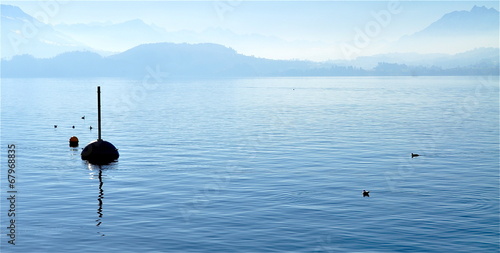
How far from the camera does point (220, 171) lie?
170 ft

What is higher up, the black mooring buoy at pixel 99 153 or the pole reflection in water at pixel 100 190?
the black mooring buoy at pixel 99 153

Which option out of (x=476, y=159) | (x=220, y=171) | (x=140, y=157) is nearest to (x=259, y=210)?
(x=220, y=171)

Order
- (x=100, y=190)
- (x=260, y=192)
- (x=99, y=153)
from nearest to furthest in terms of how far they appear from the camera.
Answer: (x=260, y=192)
(x=100, y=190)
(x=99, y=153)

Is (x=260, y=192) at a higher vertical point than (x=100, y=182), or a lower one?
higher

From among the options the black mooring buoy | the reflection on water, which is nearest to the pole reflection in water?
the reflection on water

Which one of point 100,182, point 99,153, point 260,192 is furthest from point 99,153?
point 260,192

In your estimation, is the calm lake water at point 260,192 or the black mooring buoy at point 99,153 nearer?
the calm lake water at point 260,192

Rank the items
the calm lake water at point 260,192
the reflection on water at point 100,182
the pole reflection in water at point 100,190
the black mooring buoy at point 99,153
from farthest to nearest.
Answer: the black mooring buoy at point 99,153
the reflection on water at point 100,182
the pole reflection in water at point 100,190
the calm lake water at point 260,192

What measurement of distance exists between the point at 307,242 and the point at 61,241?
1230 centimetres

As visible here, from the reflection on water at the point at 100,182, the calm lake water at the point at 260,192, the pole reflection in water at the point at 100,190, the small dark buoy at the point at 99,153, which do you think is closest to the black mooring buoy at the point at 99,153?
the small dark buoy at the point at 99,153

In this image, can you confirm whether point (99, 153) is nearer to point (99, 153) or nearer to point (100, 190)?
point (99, 153)

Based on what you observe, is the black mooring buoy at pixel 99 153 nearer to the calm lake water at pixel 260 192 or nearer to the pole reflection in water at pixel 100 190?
the pole reflection in water at pixel 100 190

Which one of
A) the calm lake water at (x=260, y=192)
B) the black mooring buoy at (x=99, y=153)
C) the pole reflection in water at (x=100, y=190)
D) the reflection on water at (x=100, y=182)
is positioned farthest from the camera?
the black mooring buoy at (x=99, y=153)

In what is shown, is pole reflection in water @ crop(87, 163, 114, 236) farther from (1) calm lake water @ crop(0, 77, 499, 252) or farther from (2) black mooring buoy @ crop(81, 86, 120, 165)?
(2) black mooring buoy @ crop(81, 86, 120, 165)
